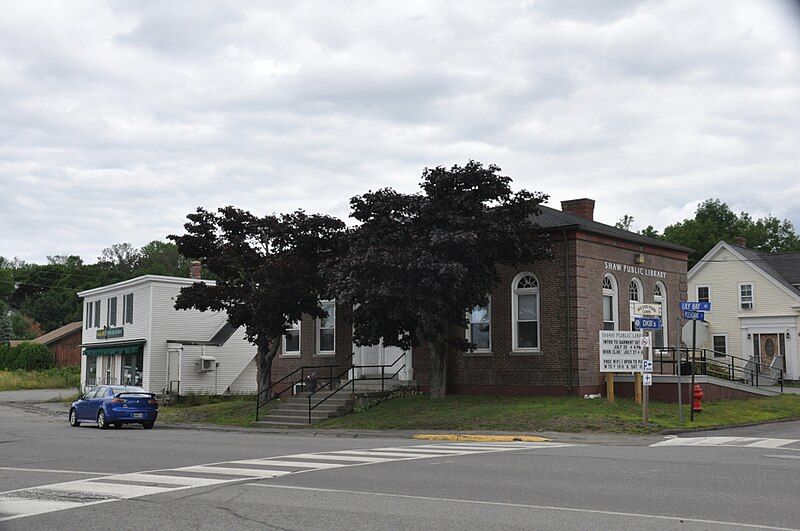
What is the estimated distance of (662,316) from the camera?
31.9 m

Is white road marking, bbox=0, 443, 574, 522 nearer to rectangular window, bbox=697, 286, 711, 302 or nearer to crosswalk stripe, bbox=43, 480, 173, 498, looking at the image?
crosswalk stripe, bbox=43, 480, 173, 498

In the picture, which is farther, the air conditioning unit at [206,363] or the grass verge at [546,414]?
the air conditioning unit at [206,363]

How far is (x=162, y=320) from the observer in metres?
45.1

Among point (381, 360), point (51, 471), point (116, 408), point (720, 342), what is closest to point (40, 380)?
point (116, 408)

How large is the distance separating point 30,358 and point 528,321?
175 ft

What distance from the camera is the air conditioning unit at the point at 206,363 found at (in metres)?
45.5

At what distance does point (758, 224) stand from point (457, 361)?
5907 cm

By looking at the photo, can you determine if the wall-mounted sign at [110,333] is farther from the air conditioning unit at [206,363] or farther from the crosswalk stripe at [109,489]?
the crosswalk stripe at [109,489]

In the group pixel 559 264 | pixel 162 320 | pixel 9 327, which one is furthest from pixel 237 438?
pixel 9 327

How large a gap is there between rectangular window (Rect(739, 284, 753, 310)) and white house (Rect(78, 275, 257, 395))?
28429 mm

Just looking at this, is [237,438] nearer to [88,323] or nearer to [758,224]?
[88,323]

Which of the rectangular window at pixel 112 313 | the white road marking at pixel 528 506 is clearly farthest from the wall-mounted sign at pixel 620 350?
the rectangular window at pixel 112 313

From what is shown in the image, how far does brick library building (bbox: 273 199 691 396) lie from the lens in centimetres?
2759

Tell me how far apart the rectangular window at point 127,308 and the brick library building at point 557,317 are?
64.6 feet
